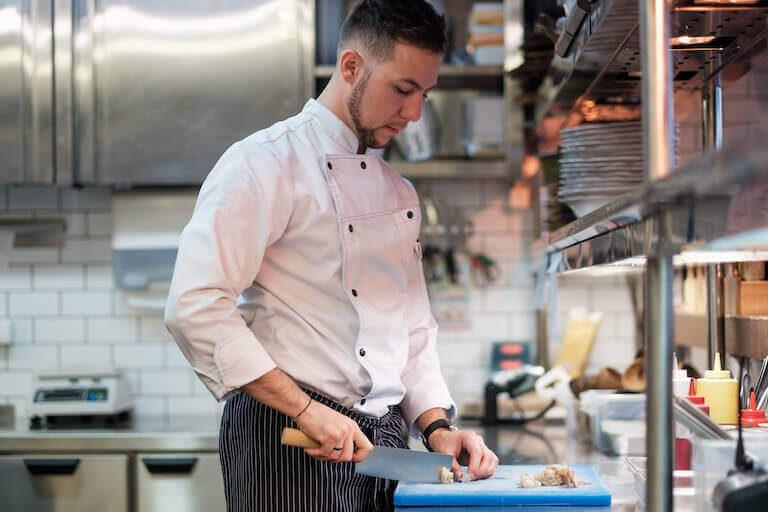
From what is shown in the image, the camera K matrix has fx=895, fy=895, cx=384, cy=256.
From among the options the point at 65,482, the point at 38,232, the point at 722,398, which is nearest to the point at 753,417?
the point at 722,398

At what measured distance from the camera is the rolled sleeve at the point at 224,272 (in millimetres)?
1521

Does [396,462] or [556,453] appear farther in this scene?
[556,453]

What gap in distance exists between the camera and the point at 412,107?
1763 millimetres

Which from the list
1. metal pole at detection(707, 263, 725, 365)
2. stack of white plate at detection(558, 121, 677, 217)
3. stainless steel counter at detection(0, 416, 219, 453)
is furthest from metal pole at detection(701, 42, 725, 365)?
stainless steel counter at detection(0, 416, 219, 453)

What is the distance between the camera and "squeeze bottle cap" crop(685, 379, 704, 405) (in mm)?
1606

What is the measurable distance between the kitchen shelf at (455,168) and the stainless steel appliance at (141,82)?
0.49 meters

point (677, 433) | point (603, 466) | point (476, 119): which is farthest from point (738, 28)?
point (476, 119)

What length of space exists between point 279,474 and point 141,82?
2.22 metres

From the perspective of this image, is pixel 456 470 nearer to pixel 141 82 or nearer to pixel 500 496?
pixel 500 496

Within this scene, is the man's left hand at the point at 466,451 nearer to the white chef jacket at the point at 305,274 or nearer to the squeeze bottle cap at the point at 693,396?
the white chef jacket at the point at 305,274

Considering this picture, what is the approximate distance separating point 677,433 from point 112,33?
268cm

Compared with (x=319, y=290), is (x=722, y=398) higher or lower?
lower

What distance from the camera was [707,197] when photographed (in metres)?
0.87

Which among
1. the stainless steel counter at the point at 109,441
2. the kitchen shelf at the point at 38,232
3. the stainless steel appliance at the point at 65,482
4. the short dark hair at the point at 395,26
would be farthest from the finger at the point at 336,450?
the kitchen shelf at the point at 38,232
